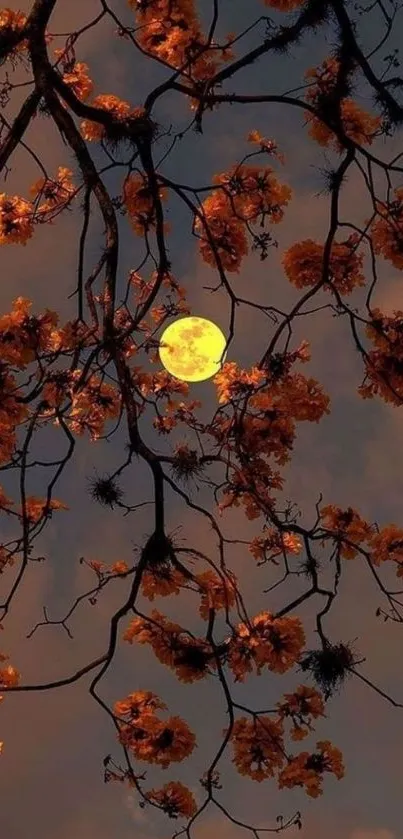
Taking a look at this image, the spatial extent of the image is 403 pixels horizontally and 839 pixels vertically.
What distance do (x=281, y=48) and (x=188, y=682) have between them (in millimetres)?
3636

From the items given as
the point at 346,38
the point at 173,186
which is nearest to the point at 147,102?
the point at 173,186

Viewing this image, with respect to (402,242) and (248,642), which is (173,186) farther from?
(248,642)

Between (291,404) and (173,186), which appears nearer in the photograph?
(173,186)

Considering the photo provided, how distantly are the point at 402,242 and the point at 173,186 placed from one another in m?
1.39

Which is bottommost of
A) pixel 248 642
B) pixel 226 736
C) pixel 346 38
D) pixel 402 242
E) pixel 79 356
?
pixel 226 736

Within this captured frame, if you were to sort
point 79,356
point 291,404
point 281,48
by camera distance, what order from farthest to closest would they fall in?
1. point 291,404
2. point 281,48
3. point 79,356

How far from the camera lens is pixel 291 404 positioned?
5.79 meters

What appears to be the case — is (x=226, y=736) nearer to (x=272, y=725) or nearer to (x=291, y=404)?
(x=272, y=725)

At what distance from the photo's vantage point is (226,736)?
15.4ft

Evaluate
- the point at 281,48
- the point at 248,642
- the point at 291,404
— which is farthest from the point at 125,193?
the point at 248,642

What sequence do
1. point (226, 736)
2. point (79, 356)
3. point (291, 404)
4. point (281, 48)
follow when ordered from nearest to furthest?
point (226, 736), point (79, 356), point (281, 48), point (291, 404)

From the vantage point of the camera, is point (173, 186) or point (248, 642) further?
point (173, 186)

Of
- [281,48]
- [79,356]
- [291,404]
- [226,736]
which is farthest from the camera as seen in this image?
[291,404]

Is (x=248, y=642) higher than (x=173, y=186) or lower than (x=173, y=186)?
lower
